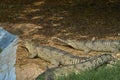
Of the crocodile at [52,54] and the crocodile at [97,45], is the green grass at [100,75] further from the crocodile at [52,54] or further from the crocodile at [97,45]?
the crocodile at [97,45]

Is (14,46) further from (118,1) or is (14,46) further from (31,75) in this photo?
(118,1)

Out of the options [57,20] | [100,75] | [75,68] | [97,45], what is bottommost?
[57,20]

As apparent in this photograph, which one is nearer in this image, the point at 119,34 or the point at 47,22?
the point at 119,34

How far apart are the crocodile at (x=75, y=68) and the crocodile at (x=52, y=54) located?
0.45 m

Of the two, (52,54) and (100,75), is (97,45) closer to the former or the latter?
(52,54)

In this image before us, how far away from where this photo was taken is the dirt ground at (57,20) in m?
8.91

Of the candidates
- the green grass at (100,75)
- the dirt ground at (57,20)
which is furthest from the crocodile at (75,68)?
the dirt ground at (57,20)

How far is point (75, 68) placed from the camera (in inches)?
247

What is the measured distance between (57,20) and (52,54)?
3.08 m

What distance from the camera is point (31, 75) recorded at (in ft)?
21.7

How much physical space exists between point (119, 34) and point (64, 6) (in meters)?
3.28

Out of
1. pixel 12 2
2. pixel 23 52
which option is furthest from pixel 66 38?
pixel 12 2

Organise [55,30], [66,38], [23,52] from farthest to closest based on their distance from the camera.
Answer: [55,30] → [66,38] → [23,52]

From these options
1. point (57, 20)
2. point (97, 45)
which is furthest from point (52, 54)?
point (57, 20)
